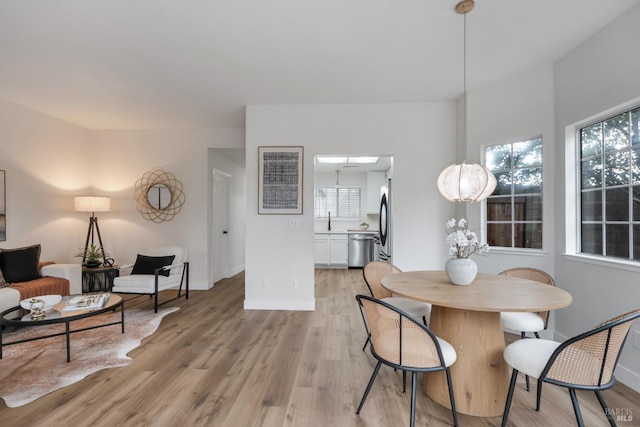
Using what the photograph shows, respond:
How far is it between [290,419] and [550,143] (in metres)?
3.21

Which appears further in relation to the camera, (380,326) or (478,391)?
(478,391)

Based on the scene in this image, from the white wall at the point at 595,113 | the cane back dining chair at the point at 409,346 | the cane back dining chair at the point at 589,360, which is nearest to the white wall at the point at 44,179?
the cane back dining chair at the point at 409,346

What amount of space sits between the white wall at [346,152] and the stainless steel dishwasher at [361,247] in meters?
2.97

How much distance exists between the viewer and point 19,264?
335 cm

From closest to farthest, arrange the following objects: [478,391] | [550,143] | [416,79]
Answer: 1. [478,391]
2. [550,143]
3. [416,79]

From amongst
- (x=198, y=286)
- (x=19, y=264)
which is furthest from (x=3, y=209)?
(x=198, y=286)

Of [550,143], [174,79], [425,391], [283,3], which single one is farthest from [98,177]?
[550,143]

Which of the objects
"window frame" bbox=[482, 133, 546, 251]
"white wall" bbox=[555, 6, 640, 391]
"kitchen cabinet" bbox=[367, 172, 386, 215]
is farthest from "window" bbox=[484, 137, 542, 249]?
"kitchen cabinet" bbox=[367, 172, 386, 215]

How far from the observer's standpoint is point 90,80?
3.18 meters

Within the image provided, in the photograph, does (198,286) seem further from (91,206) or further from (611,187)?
(611,187)

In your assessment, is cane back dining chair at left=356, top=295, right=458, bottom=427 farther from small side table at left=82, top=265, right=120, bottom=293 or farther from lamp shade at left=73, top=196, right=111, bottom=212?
lamp shade at left=73, top=196, right=111, bottom=212

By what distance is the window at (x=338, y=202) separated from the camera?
7.66m

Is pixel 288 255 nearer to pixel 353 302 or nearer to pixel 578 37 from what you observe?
pixel 353 302

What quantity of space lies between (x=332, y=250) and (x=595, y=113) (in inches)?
206
